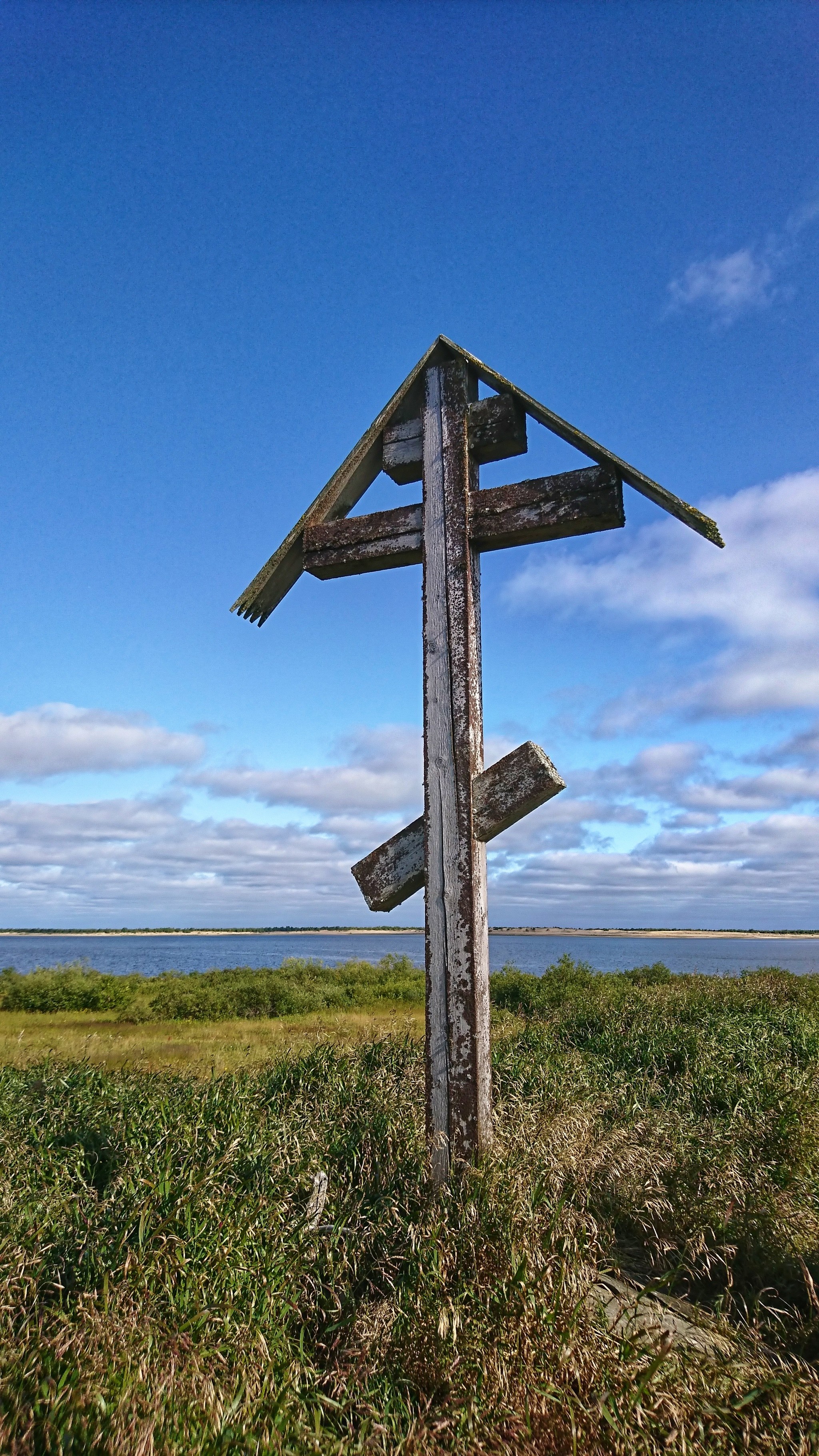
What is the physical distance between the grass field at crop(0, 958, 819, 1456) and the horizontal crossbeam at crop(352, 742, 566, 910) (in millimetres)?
1363

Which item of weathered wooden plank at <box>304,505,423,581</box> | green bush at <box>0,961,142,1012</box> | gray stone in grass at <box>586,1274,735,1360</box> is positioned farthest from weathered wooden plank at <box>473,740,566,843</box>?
green bush at <box>0,961,142,1012</box>

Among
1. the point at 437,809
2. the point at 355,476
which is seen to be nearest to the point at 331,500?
the point at 355,476

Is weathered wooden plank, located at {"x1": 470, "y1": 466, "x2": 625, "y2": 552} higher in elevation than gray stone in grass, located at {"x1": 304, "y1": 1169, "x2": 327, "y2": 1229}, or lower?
higher

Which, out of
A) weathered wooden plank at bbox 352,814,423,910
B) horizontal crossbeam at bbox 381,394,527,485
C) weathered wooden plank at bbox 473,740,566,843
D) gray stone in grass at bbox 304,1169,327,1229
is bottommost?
gray stone in grass at bbox 304,1169,327,1229

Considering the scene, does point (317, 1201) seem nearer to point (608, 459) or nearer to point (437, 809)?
point (437, 809)

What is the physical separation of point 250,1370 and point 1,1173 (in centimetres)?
245

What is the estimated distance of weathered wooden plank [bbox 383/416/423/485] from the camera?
4.68 meters

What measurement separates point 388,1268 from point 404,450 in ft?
14.1

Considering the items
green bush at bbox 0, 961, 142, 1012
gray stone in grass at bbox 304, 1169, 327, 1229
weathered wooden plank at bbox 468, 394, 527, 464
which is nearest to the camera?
gray stone in grass at bbox 304, 1169, 327, 1229

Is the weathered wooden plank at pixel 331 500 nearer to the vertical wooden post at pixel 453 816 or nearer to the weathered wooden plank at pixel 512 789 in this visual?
the vertical wooden post at pixel 453 816

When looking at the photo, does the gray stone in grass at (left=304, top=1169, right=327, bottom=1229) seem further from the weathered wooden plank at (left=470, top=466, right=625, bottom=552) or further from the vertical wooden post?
the weathered wooden plank at (left=470, top=466, right=625, bottom=552)

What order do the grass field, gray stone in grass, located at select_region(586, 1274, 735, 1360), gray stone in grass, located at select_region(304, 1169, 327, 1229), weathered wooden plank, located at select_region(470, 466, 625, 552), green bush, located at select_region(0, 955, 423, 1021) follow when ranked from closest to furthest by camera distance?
the grass field → gray stone in grass, located at select_region(586, 1274, 735, 1360) → gray stone in grass, located at select_region(304, 1169, 327, 1229) → weathered wooden plank, located at select_region(470, 466, 625, 552) → green bush, located at select_region(0, 955, 423, 1021)

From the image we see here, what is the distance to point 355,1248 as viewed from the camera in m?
3.38

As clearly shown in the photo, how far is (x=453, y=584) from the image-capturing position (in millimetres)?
4258
